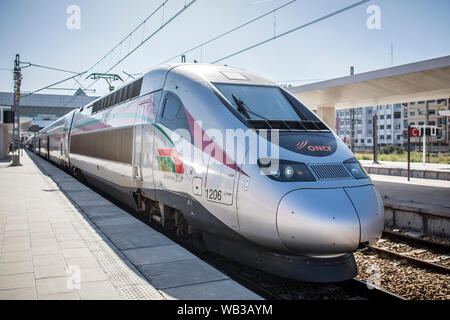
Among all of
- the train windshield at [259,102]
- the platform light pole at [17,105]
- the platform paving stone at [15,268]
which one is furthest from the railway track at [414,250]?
the platform light pole at [17,105]

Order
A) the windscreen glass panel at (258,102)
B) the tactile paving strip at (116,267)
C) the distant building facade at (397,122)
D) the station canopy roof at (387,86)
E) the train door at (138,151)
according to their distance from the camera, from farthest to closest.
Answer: the distant building facade at (397,122) → the station canopy roof at (387,86) → the train door at (138,151) → the windscreen glass panel at (258,102) → the tactile paving strip at (116,267)

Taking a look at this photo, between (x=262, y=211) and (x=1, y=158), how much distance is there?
40.9m

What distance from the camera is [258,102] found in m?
6.45

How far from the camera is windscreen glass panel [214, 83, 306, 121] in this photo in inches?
241

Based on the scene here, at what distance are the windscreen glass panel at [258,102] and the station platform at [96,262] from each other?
2.32 metres

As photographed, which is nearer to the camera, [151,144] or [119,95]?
[151,144]

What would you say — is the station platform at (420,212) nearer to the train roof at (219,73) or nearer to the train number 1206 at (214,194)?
the train roof at (219,73)

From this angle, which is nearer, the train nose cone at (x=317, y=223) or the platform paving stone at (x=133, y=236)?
the train nose cone at (x=317, y=223)

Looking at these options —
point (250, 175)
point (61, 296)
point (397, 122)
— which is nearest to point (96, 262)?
point (61, 296)

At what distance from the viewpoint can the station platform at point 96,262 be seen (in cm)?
461

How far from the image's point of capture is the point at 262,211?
4859mm

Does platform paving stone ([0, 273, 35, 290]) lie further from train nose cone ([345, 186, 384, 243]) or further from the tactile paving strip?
train nose cone ([345, 186, 384, 243])
